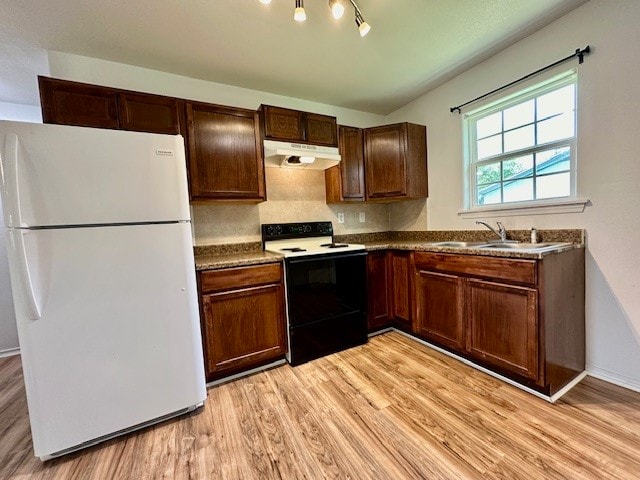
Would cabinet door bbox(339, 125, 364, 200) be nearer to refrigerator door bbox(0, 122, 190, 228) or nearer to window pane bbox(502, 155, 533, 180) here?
window pane bbox(502, 155, 533, 180)

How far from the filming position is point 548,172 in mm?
2096

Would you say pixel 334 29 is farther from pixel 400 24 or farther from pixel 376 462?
pixel 376 462

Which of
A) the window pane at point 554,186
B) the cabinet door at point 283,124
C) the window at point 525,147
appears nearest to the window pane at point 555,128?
the window at point 525,147

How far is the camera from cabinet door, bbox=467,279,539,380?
66.6 inches

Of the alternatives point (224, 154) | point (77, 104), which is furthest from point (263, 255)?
point (77, 104)

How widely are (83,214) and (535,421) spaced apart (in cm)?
266

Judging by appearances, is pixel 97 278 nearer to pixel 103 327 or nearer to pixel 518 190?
pixel 103 327

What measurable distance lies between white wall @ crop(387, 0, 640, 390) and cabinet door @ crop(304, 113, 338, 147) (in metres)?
1.60

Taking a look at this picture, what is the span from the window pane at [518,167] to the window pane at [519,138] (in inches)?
3.9

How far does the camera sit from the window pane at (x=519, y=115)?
7.17 ft

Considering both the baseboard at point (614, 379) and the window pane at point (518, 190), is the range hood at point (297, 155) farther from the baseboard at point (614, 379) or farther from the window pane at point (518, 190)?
the baseboard at point (614, 379)

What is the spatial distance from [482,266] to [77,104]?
2.95m

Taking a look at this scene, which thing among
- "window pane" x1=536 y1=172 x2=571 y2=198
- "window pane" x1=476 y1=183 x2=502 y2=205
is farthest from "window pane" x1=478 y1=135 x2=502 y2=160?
"window pane" x1=536 y1=172 x2=571 y2=198

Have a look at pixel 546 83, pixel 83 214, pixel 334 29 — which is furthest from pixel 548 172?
pixel 83 214
